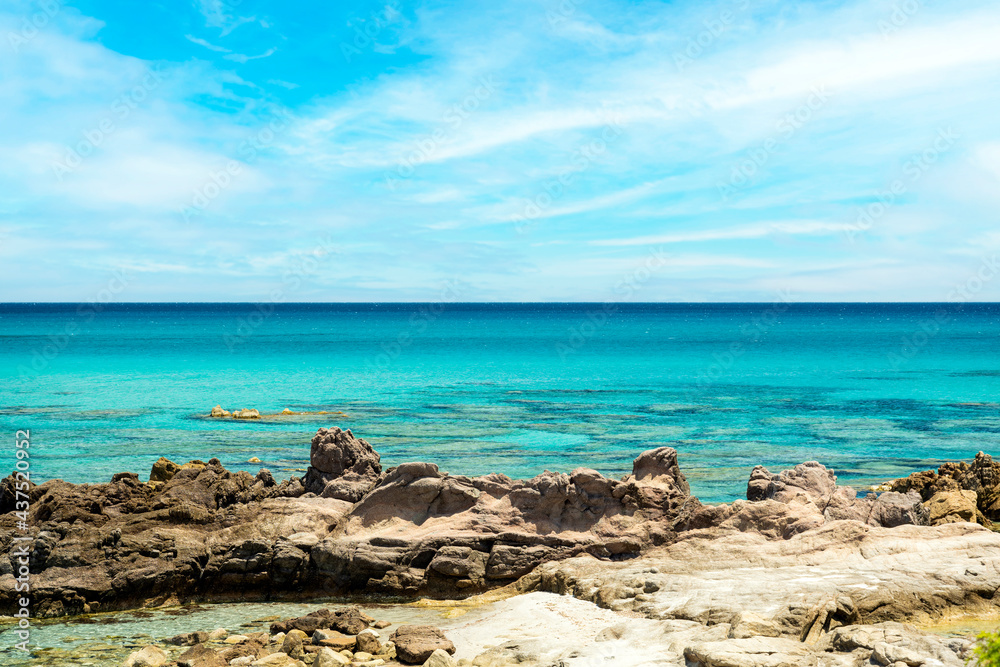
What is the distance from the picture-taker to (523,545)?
1162 centimetres

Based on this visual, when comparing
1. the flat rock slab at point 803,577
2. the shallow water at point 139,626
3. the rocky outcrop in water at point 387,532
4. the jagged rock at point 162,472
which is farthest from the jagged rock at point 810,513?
the jagged rock at point 162,472

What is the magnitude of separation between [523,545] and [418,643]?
305cm

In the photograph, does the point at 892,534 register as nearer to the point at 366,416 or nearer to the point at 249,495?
the point at 249,495

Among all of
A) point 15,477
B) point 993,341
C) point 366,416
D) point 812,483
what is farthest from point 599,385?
point 993,341

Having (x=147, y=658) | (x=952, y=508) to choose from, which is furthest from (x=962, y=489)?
(x=147, y=658)

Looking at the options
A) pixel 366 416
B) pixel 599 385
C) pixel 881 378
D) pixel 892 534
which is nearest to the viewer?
pixel 892 534

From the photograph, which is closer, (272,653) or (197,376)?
(272,653)

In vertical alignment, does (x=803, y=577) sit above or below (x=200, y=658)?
above

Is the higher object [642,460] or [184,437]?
[642,460]

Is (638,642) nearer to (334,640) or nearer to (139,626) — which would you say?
(334,640)

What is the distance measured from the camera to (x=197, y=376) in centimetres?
4766

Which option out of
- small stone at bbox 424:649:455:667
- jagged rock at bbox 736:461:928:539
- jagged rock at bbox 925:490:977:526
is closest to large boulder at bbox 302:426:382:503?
small stone at bbox 424:649:455:667

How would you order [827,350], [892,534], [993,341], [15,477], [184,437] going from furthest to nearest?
[993,341]
[827,350]
[184,437]
[15,477]
[892,534]

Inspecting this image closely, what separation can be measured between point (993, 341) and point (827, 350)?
80.8 ft
